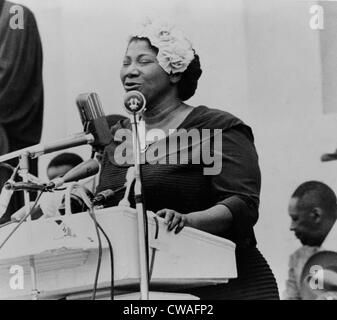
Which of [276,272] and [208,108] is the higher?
[208,108]

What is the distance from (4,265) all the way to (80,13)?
54.6 inches

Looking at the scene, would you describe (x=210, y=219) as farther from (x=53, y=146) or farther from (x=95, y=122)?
(x=53, y=146)

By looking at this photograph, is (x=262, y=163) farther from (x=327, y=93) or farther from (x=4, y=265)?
(x=4, y=265)

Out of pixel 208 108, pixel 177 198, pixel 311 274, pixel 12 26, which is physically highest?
pixel 12 26

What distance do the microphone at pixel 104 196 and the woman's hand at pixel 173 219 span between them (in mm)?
249

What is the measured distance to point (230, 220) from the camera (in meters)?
5.91

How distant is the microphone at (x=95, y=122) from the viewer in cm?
591

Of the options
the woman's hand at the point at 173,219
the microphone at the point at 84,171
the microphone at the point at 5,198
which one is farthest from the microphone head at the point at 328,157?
the microphone at the point at 5,198

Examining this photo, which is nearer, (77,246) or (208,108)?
(77,246)

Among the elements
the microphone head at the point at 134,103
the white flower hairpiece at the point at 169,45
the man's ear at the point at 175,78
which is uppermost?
the white flower hairpiece at the point at 169,45

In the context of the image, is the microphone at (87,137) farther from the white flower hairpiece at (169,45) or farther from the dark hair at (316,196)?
the dark hair at (316,196)

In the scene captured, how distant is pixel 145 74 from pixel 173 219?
0.81 metres

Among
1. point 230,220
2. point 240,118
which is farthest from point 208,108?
point 230,220

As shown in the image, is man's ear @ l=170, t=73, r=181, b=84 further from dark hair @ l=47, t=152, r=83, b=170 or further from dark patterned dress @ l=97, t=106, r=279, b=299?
dark hair @ l=47, t=152, r=83, b=170
